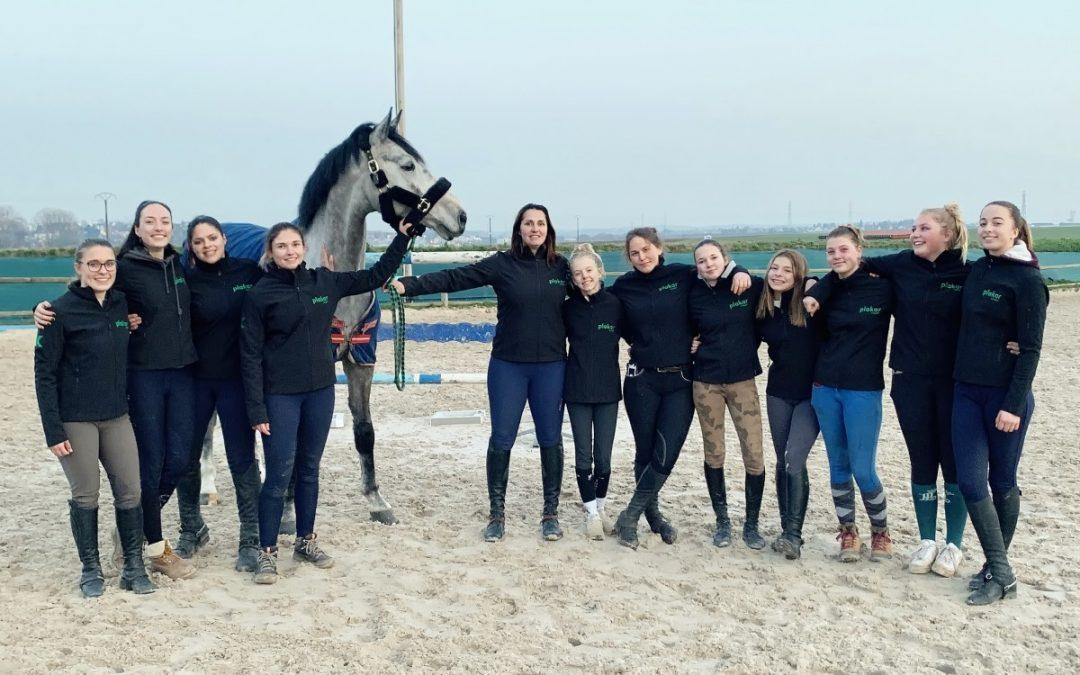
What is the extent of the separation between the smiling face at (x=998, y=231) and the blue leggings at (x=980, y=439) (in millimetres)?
491

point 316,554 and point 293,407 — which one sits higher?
point 293,407

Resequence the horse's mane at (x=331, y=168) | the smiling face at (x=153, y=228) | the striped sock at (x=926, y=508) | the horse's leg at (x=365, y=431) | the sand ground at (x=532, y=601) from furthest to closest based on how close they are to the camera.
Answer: the horse's leg at (x=365, y=431)
the horse's mane at (x=331, y=168)
the striped sock at (x=926, y=508)
the smiling face at (x=153, y=228)
the sand ground at (x=532, y=601)

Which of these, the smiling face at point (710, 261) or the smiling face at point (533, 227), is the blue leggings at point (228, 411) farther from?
the smiling face at point (710, 261)

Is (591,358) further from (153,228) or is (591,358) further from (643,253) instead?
(153,228)

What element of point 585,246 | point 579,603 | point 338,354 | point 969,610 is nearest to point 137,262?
point 338,354

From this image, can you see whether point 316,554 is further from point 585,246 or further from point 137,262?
point 585,246

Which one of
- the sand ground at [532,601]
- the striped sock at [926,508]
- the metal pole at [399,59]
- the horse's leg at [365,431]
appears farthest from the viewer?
the metal pole at [399,59]

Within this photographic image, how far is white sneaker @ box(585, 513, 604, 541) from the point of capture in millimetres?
3727

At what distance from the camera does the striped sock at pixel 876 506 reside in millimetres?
3416

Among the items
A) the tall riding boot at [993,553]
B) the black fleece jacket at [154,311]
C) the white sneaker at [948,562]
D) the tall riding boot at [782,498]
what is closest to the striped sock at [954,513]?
the white sneaker at [948,562]

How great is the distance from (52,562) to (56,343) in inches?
45.6

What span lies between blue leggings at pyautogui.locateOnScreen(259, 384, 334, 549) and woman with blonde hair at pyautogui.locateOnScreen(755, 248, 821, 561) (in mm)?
1799

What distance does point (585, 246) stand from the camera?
3689mm

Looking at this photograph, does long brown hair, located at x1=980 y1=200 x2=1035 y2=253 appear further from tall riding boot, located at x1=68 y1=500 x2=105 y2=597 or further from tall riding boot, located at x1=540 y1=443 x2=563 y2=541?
tall riding boot, located at x1=68 y1=500 x2=105 y2=597
